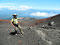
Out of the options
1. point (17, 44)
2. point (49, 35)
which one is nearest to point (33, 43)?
point (17, 44)

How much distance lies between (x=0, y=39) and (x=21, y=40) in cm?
227

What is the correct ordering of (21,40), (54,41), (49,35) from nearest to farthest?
(21,40) < (54,41) < (49,35)

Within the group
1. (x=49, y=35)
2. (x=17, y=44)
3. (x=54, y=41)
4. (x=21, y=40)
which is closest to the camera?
(x=17, y=44)

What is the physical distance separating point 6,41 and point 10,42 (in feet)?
1.58

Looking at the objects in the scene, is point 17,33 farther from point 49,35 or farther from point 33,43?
point 49,35

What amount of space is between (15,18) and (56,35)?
→ 6.53 meters

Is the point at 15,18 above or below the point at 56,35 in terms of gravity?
above

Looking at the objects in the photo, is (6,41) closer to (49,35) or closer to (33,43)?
(33,43)

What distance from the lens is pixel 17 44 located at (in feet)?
50.5

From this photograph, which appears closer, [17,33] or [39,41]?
[39,41]

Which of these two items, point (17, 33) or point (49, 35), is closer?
point (17, 33)

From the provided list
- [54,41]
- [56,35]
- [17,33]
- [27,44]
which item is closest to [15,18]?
[17,33]

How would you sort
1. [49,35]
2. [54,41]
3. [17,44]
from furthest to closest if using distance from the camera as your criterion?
[49,35], [54,41], [17,44]

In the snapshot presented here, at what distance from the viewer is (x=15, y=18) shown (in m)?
17.1
